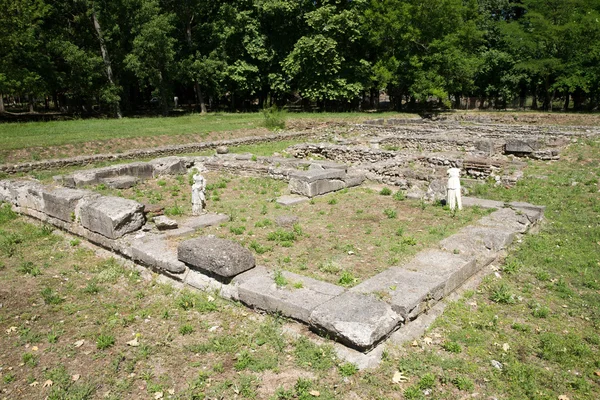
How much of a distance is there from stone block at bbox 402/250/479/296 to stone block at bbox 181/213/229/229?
4.44m

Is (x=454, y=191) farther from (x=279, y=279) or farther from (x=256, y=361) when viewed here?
(x=256, y=361)

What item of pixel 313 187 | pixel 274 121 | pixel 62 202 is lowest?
pixel 313 187

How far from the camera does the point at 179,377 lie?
4691 mm

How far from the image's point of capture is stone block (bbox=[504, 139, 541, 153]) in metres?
18.3

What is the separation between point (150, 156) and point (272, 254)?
12919 mm

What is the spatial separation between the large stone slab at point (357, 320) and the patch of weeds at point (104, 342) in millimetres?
2508

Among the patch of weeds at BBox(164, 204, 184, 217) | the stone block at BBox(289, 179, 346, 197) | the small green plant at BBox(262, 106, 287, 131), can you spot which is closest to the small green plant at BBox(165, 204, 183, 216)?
the patch of weeds at BBox(164, 204, 184, 217)

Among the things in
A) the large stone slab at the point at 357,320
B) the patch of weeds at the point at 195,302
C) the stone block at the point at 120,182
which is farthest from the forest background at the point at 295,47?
the large stone slab at the point at 357,320

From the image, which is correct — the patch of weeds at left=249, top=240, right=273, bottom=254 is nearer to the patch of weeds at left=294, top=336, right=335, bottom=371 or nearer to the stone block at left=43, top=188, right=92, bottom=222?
the patch of weeds at left=294, top=336, right=335, bottom=371

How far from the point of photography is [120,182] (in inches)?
524

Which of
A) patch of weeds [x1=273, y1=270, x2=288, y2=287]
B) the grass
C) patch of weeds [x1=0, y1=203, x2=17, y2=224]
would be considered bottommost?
the grass

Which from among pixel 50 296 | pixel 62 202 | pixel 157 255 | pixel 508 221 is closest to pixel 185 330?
pixel 157 255

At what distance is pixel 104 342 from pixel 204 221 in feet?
13.8

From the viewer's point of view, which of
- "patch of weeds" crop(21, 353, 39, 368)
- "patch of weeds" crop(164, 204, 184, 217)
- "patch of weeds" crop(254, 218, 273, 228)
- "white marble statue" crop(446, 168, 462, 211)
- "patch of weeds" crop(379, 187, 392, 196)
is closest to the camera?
"patch of weeds" crop(21, 353, 39, 368)
